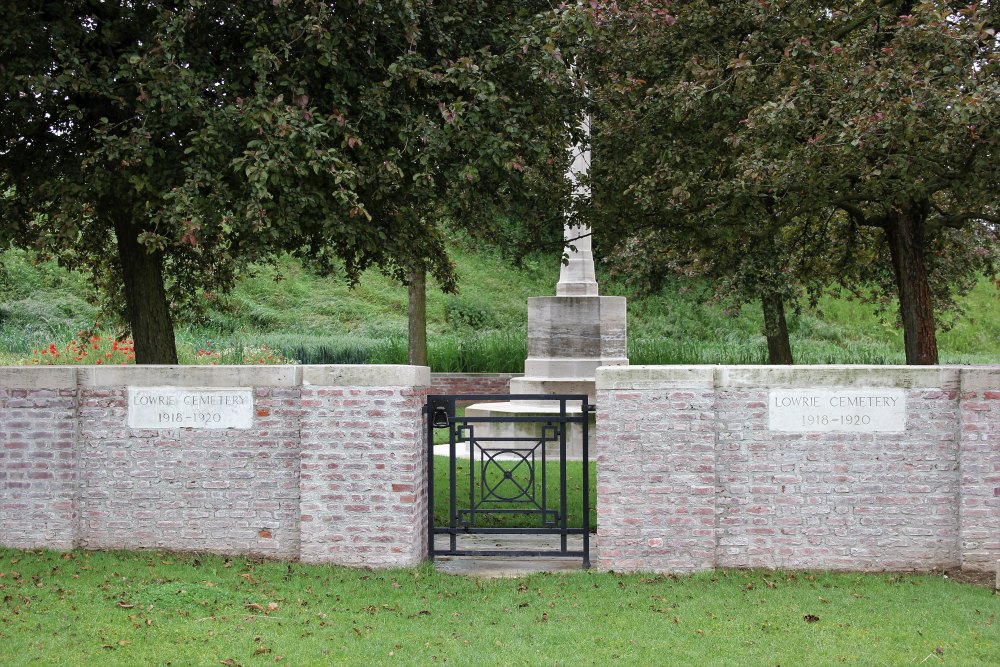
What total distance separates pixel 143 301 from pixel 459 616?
517 cm

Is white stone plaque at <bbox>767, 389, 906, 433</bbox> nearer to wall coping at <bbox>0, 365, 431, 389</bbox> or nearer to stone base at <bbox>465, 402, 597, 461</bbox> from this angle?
Result: wall coping at <bbox>0, 365, 431, 389</bbox>

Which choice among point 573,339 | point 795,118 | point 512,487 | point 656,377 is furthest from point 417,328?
point 656,377

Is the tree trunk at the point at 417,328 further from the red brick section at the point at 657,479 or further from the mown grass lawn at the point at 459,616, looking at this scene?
the red brick section at the point at 657,479

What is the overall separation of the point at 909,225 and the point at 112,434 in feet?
28.4

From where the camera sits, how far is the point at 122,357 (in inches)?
676

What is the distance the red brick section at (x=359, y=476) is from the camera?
7.27 m

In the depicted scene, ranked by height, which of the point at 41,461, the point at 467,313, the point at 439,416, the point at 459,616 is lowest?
the point at 459,616

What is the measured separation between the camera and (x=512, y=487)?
1034 cm

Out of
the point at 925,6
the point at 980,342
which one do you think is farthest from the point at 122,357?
the point at 980,342

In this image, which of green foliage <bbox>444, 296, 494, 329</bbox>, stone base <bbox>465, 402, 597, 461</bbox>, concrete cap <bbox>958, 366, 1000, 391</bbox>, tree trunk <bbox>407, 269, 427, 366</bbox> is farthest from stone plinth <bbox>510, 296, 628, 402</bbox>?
Answer: green foliage <bbox>444, 296, 494, 329</bbox>

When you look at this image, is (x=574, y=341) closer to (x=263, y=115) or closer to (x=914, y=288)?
(x=914, y=288)

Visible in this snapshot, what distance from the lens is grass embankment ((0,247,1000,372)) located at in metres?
23.2

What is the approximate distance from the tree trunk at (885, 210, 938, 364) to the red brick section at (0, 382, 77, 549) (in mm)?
8635

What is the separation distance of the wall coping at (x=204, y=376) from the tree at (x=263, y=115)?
0.94 m
